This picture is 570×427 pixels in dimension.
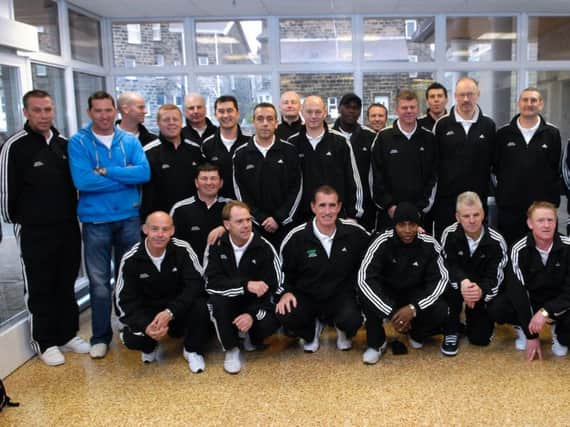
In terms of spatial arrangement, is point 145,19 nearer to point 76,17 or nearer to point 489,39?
point 76,17

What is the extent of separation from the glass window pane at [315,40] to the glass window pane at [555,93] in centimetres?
250

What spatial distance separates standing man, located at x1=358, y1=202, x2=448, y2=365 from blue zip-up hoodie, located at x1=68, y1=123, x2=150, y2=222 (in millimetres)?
1600

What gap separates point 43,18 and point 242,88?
2.57m

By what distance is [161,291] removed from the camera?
3.26m

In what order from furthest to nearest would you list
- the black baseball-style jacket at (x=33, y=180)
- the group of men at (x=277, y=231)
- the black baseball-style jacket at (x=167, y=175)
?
the black baseball-style jacket at (x=167, y=175), the group of men at (x=277, y=231), the black baseball-style jacket at (x=33, y=180)

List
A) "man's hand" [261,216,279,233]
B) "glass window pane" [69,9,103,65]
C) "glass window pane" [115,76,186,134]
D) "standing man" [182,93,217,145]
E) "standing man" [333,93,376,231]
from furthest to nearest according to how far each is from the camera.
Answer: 1. "glass window pane" [115,76,186,134]
2. "glass window pane" [69,9,103,65]
3. "standing man" [333,93,376,231]
4. "standing man" [182,93,217,145]
5. "man's hand" [261,216,279,233]

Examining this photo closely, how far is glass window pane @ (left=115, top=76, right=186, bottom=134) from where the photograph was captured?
6.71 meters

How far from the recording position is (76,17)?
Result: 5.74m

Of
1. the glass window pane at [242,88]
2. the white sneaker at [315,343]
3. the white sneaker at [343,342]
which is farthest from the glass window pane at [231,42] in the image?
the white sneaker at [343,342]

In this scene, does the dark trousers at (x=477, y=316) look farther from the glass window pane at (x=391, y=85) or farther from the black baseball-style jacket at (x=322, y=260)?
the glass window pane at (x=391, y=85)

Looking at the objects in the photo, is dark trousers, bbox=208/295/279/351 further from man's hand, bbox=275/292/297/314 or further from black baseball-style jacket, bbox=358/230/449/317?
black baseball-style jacket, bbox=358/230/449/317

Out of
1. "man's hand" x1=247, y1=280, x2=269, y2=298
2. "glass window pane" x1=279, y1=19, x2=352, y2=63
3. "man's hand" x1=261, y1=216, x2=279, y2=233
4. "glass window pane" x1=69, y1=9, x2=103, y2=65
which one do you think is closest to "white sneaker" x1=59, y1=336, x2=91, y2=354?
"man's hand" x1=247, y1=280, x2=269, y2=298

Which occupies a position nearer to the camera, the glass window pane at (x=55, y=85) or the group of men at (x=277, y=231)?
the group of men at (x=277, y=231)

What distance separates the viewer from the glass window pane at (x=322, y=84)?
22.1ft
